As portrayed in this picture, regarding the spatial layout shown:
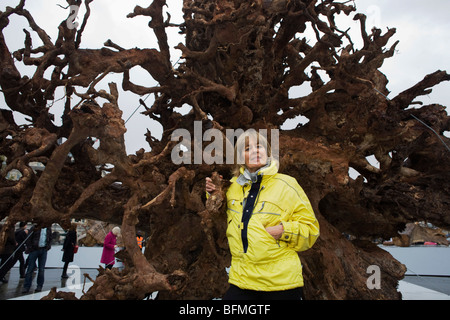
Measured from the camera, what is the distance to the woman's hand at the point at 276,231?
1.98 m

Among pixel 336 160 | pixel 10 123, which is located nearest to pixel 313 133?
pixel 336 160

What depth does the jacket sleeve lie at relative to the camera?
1985 millimetres

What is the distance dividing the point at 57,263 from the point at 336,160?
36.7 ft

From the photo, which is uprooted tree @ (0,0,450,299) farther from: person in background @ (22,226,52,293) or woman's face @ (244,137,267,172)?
person in background @ (22,226,52,293)

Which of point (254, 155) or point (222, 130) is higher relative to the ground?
point (222, 130)

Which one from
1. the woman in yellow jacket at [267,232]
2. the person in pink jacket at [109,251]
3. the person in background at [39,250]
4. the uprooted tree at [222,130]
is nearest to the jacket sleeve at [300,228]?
the woman in yellow jacket at [267,232]

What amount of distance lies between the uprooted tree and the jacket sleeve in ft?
5.15

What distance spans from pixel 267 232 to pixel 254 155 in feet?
1.91

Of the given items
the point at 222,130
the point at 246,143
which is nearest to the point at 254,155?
the point at 246,143

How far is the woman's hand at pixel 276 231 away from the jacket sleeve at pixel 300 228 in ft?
0.06

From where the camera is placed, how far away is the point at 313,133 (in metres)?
5.46

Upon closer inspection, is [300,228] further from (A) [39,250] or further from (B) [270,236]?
(A) [39,250]

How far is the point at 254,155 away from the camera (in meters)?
2.33

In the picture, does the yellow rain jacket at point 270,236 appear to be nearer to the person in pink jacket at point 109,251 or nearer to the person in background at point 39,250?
the person in pink jacket at point 109,251
